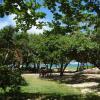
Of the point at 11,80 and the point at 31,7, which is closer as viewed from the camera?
the point at 31,7

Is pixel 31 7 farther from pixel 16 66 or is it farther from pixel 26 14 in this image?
pixel 16 66

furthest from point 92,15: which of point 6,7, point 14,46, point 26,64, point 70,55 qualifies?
point 26,64

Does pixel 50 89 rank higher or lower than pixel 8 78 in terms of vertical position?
lower

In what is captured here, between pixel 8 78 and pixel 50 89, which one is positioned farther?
pixel 50 89

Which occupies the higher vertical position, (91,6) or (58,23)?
(91,6)

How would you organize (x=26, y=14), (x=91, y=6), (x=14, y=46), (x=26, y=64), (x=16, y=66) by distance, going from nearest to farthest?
(x=91, y=6) → (x=26, y=14) → (x=14, y=46) → (x=16, y=66) → (x=26, y=64)

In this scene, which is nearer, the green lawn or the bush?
the bush

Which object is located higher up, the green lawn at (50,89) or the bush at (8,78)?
the bush at (8,78)

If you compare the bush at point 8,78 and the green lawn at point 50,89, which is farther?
the green lawn at point 50,89

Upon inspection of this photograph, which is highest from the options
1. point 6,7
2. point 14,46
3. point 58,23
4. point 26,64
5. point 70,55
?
point 6,7

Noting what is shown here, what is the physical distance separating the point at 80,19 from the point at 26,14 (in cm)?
184

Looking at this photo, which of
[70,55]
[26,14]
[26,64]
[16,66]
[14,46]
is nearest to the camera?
[26,14]

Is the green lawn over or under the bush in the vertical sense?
Result: under

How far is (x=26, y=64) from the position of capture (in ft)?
241
